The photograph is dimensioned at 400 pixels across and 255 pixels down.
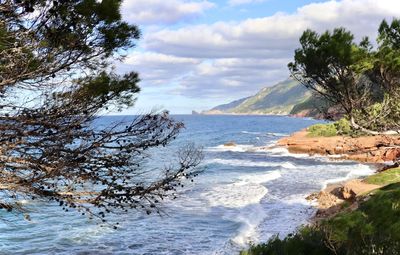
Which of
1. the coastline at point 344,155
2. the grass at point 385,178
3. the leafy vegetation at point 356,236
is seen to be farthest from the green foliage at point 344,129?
the grass at point 385,178

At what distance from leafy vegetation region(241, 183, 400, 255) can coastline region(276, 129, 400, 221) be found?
1.88m

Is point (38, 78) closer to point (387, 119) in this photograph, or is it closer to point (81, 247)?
point (81, 247)

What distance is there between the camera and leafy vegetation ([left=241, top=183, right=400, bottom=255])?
29.6 ft

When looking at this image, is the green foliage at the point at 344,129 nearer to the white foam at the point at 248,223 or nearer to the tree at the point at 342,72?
the tree at the point at 342,72

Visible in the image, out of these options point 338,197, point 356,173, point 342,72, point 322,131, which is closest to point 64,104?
point 342,72

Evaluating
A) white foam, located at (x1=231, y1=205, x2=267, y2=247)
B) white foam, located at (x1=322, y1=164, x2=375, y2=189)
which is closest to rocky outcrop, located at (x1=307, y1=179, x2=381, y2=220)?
white foam, located at (x1=231, y1=205, x2=267, y2=247)

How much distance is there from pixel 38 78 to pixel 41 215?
17.9 metres

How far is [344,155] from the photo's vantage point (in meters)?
48.0

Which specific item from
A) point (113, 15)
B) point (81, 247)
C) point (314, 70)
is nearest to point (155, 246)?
point (81, 247)

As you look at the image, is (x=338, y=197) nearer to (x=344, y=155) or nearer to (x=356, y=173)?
(x=356, y=173)

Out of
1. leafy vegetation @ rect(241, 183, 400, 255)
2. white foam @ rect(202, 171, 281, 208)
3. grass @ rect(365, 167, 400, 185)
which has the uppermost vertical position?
leafy vegetation @ rect(241, 183, 400, 255)

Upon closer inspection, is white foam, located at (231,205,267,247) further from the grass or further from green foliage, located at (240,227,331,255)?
green foliage, located at (240,227,331,255)

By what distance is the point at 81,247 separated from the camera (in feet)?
60.2

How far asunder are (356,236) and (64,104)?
802cm
